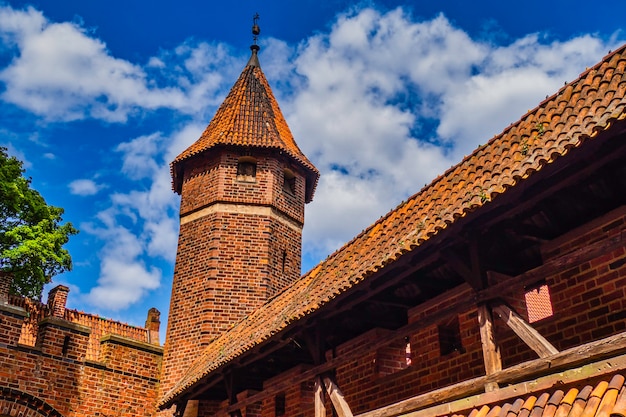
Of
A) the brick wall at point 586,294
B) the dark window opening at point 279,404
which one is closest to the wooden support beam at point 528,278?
the brick wall at point 586,294

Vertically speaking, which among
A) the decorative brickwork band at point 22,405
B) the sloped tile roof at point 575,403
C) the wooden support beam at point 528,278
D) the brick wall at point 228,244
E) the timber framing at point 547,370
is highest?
the brick wall at point 228,244

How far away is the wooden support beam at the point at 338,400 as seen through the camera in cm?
778

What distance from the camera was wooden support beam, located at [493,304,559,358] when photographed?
564 cm

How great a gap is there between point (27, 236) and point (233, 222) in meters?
Result: 7.99

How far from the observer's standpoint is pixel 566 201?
6629 mm

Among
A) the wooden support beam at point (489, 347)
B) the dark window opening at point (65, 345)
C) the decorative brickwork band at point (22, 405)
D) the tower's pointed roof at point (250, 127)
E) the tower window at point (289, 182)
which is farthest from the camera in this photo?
the tower window at point (289, 182)

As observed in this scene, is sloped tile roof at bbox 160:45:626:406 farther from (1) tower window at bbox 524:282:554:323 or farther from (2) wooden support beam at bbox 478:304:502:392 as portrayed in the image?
(1) tower window at bbox 524:282:554:323

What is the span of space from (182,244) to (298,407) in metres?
7.65

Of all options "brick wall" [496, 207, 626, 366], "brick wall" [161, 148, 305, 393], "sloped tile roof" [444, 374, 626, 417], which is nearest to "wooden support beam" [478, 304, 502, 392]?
"sloped tile roof" [444, 374, 626, 417]

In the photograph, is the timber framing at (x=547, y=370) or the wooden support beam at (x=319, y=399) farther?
the wooden support beam at (x=319, y=399)

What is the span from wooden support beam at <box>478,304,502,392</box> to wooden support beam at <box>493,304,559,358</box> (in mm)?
119

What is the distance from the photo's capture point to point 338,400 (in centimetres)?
799

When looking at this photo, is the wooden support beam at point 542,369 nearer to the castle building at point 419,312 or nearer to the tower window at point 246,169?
the castle building at point 419,312

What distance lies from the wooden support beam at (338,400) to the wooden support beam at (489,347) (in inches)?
82.9
